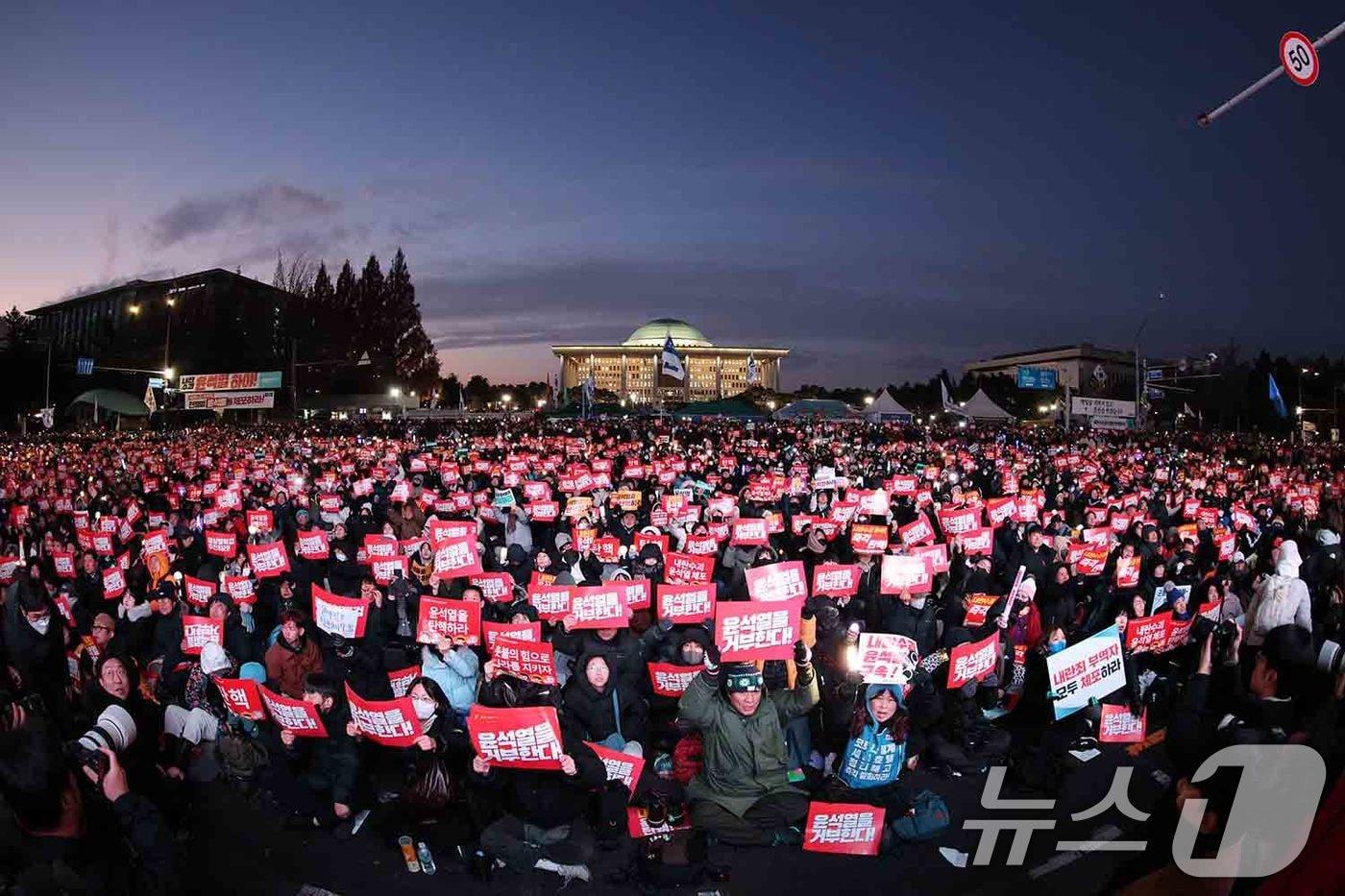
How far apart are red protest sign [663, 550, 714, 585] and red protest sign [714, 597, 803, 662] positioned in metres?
2.45

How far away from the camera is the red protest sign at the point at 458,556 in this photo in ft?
30.0

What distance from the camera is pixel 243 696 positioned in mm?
5738

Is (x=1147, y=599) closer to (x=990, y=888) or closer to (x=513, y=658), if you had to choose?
(x=990, y=888)

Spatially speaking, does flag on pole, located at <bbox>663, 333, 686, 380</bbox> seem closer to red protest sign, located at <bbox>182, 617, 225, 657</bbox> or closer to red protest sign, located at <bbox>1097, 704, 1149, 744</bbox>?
red protest sign, located at <bbox>182, 617, 225, 657</bbox>

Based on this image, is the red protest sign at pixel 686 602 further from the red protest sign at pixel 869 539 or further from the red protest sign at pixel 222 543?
the red protest sign at pixel 222 543

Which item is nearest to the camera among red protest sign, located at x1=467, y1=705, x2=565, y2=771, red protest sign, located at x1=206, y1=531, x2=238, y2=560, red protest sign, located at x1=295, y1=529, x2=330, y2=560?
red protest sign, located at x1=467, y1=705, x2=565, y2=771

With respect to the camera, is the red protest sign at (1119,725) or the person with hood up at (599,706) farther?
the red protest sign at (1119,725)

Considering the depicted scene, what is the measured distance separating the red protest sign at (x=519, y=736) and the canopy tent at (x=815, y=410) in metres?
42.2

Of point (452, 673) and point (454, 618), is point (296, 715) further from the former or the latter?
point (454, 618)

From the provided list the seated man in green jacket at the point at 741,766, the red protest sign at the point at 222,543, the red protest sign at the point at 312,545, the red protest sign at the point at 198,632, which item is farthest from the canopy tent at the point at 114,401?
the seated man in green jacket at the point at 741,766

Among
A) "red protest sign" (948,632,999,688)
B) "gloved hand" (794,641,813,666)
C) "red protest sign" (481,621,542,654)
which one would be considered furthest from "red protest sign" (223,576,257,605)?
"red protest sign" (948,632,999,688)

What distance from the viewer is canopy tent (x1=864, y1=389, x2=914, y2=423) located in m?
47.8

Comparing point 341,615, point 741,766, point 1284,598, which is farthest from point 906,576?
point 341,615

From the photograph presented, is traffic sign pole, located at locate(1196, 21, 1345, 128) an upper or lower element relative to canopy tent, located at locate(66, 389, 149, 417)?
upper
